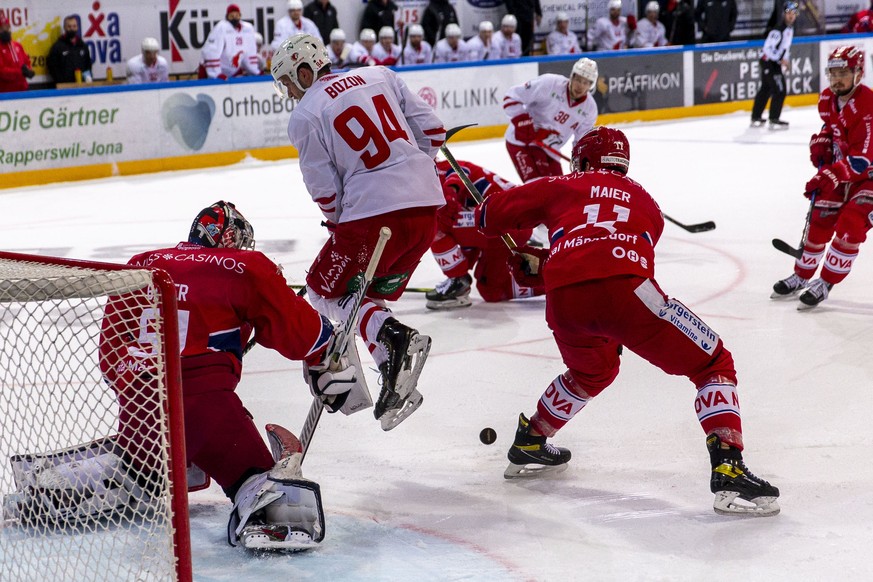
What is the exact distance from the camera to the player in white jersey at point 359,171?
361 cm

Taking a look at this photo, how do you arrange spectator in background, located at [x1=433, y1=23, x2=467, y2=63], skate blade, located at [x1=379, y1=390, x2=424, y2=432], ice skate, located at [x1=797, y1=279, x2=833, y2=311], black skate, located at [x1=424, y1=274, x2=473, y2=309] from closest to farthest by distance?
1. skate blade, located at [x1=379, y1=390, x2=424, y2=432]
2. ice skate, located at [x1=797, y1=279, x2=833, y2=311]
3. black skate, located at [x1=424, y1=274, x2=473, y2=309]
4. spectator in background, located at [x1=433, y1=23, x2=467, y2=63]

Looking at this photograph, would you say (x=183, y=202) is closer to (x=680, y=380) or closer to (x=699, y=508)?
(x=680, y=380)

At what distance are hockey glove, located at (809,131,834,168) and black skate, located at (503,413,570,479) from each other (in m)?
2.63

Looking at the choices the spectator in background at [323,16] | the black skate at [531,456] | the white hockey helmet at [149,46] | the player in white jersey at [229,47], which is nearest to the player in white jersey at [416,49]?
the spectator in background at [323,16]

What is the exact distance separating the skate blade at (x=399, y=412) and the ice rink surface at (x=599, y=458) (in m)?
0.11

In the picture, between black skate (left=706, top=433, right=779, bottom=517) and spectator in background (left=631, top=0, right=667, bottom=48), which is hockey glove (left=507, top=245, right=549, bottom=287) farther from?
spectator in background (left=631, top=0, right=667, bottom=48)

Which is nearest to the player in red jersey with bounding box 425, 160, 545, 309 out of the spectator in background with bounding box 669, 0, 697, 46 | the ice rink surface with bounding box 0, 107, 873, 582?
the ice rink surface with bounding box 0, 107, 873, 582

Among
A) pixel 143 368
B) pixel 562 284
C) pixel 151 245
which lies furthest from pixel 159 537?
pixel 151 245

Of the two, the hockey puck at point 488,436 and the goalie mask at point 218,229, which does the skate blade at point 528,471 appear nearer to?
the hockey puck at point 488,436

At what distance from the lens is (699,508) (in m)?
2.98

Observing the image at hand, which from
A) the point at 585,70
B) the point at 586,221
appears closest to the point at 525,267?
the point at 586,221

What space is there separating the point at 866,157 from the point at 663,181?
4131mm

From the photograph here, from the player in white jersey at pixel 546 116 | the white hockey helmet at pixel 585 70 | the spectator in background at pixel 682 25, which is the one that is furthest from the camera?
the spectator in background at pixel 682 25

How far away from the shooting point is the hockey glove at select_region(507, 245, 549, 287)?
369cm
